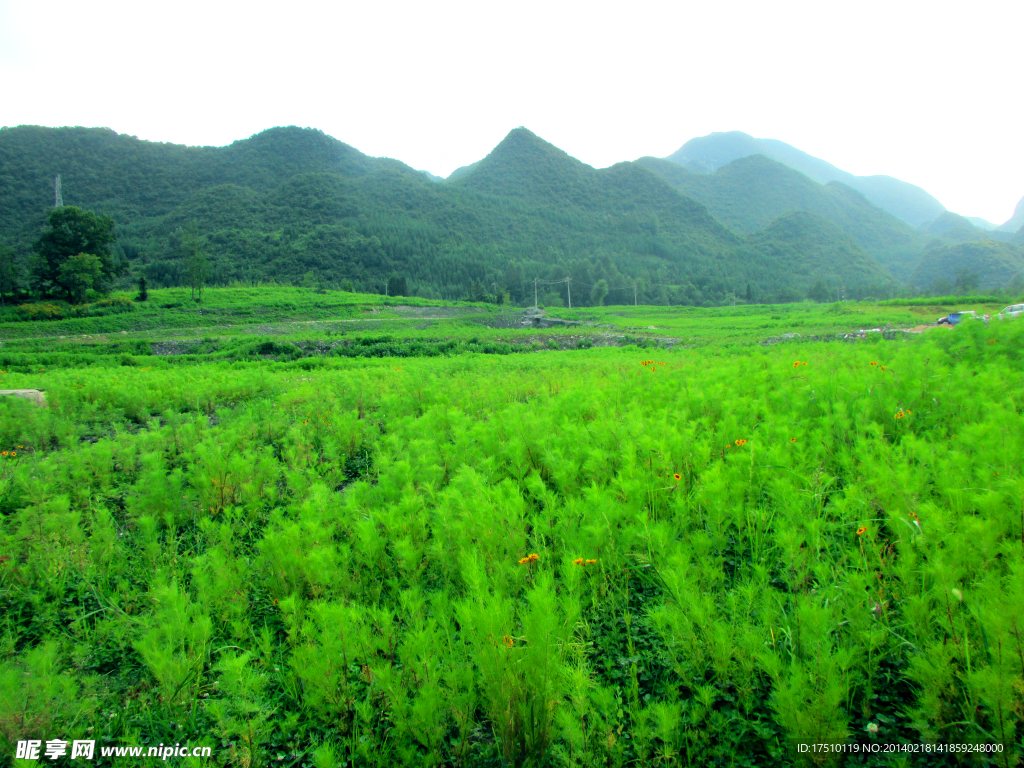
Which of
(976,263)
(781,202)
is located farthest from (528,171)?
(976,263)

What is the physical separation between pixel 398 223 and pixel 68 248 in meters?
65.9

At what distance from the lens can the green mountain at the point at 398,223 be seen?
77125mm

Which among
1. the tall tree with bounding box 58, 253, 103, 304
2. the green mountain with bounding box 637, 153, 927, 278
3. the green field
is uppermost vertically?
the green mountain with bounding box 637, 153, 927, 278

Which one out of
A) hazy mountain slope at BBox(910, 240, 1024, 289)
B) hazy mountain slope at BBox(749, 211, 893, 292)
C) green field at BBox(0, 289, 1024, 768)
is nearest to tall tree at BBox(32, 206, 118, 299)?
green field at BBox(0, 289, 1024, 768)

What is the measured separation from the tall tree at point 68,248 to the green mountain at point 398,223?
76.6 ft

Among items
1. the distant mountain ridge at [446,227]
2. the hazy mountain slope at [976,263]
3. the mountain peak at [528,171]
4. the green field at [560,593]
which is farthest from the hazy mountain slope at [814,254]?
the green field at [560,593]

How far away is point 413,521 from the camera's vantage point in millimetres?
2812

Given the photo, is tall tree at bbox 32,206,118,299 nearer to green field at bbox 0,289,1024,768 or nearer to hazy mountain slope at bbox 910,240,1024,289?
green field at bbox 0,289,1024,768

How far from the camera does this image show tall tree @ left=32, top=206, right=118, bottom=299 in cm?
3672

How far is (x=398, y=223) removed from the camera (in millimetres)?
99250

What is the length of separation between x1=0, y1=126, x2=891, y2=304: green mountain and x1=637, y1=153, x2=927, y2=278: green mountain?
1631 inches

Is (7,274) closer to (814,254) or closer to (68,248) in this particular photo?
(68,248)

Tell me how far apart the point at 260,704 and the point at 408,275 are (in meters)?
85.1

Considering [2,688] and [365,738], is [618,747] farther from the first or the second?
[2,688]
